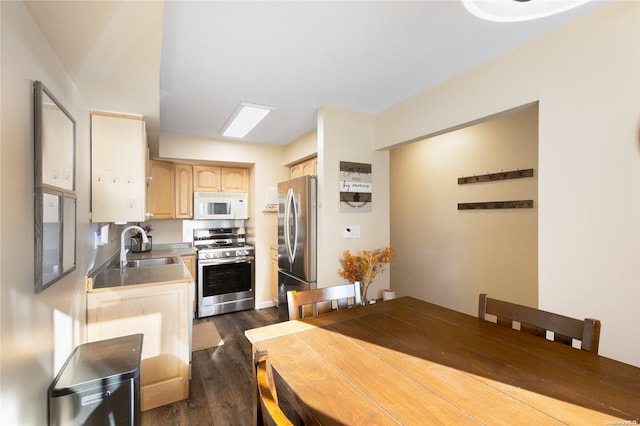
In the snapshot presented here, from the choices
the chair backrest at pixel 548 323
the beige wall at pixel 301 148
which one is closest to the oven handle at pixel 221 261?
the beige wall at pixel 301 148

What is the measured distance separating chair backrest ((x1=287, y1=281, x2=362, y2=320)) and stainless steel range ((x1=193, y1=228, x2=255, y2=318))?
2600mm

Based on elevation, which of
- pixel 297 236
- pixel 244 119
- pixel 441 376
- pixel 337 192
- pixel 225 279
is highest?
pixel 244 119

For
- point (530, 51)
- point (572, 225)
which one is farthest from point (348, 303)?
point (530, 51)

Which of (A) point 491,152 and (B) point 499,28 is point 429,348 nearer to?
(B) point 499,28

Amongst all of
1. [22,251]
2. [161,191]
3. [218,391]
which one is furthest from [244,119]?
[218,391]

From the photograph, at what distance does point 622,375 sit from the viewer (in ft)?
3.19

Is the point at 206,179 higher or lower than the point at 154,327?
higher

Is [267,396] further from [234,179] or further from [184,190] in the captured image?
[234,179]

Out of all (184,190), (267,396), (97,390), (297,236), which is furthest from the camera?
(184,190)

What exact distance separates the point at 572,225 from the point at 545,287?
0.40m

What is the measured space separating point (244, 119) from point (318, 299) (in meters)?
2.28

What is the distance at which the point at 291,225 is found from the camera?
128 inches

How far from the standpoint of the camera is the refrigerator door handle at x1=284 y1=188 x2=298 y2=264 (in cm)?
318

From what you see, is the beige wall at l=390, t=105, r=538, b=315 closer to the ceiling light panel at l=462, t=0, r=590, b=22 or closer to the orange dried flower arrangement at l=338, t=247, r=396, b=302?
the orange dried flower arrangement at l=338, t=247, r=396, b=302
